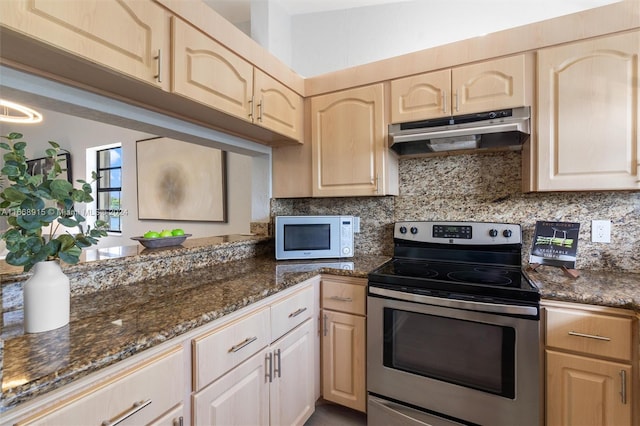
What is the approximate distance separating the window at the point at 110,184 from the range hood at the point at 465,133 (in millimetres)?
4070

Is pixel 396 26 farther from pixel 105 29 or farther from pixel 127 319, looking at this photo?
pixel 127 319

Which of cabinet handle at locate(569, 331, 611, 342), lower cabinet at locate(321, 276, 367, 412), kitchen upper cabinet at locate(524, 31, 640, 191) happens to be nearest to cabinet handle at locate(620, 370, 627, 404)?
cabinet handle at locate(569, 331, 611, 342)

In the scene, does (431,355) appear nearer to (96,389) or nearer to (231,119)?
(96,389)

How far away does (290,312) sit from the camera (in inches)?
55.9

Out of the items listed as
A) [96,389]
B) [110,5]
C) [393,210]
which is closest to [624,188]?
[393,210]

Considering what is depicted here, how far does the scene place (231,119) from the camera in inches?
62.2

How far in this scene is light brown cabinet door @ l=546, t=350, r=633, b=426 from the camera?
113 cm

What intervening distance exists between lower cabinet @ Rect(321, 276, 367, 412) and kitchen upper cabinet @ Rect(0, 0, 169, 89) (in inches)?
51.7

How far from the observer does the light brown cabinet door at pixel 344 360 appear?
1.59 metres

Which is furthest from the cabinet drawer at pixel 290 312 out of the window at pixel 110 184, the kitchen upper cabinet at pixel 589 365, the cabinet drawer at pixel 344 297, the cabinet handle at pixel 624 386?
the window at pixel 110 184

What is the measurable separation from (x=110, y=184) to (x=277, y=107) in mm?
3752

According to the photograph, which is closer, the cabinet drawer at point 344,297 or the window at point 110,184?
the cabinet drawer at point 344,297

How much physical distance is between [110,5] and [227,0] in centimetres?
148

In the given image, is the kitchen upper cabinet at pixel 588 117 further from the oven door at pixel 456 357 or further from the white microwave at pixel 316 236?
the white microwave at pixel 316 236
